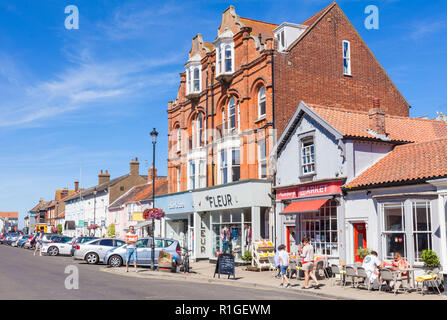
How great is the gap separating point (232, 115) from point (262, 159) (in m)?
4.29

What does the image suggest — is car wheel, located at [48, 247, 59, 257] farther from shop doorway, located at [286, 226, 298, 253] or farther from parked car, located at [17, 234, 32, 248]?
shop doorway, located at [286, 226, 298, 253]

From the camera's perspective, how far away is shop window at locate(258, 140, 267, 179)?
2772cm

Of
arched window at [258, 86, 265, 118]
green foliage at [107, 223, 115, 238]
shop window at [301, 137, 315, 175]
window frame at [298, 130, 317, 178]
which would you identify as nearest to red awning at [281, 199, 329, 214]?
window frame at [298, 130, 317, 178]

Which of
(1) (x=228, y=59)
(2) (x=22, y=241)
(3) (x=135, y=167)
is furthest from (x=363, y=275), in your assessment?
(3) (x=135, y=167)

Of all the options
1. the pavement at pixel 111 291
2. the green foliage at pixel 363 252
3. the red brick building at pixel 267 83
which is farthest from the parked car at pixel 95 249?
the green foliage at pixel 363 252

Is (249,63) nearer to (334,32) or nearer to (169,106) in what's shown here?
(334,32)

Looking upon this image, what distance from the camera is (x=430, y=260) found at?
54.2ft

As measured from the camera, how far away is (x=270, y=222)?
26438 mm

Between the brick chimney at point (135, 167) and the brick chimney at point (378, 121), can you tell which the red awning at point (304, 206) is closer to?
the brick chimney at point (378, 121)

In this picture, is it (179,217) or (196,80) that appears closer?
(196,80)

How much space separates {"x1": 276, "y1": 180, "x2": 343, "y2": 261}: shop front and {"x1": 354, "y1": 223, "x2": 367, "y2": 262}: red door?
0.67 m

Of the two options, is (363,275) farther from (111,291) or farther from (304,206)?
(111,291)
